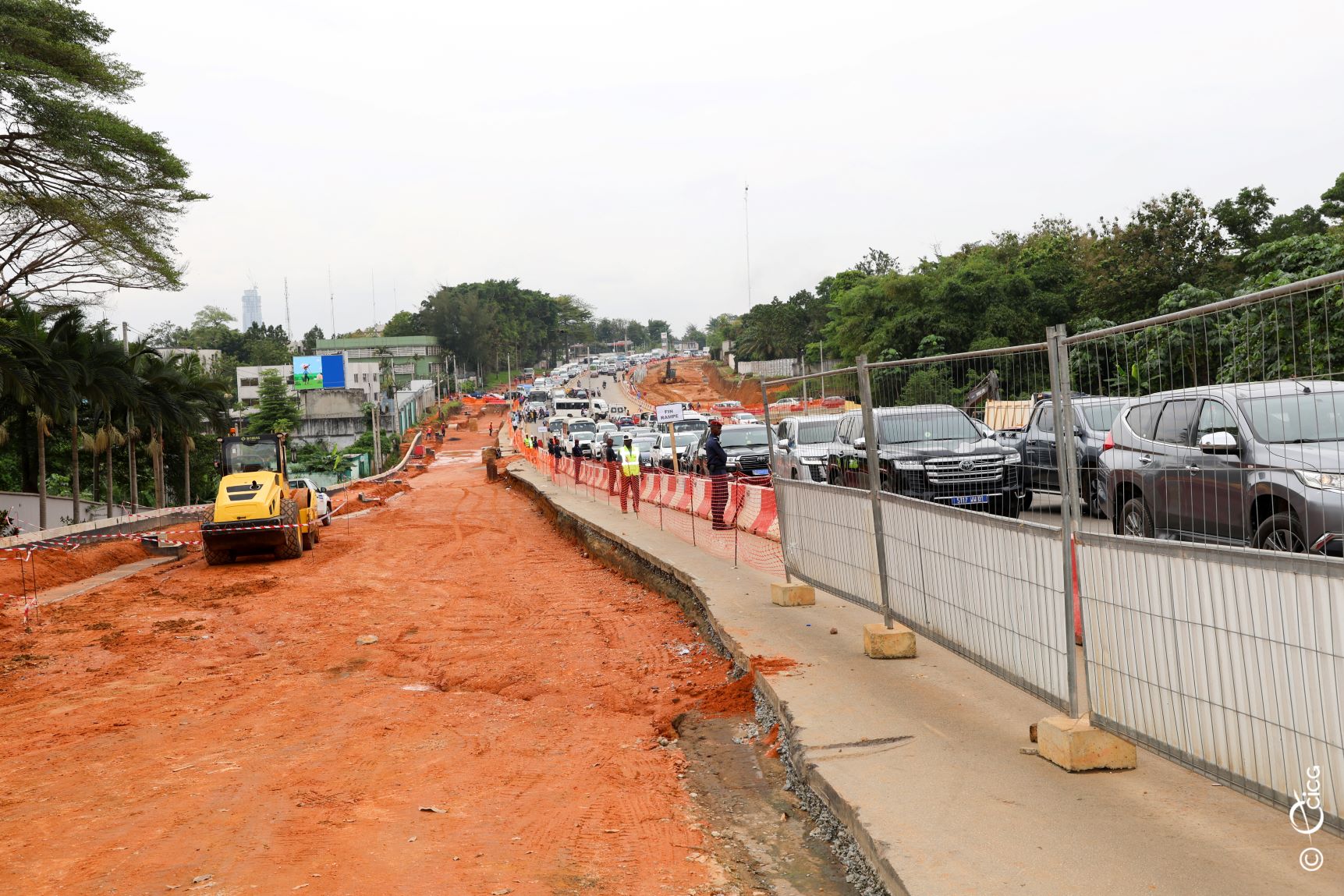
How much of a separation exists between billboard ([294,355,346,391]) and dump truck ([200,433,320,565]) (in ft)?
262

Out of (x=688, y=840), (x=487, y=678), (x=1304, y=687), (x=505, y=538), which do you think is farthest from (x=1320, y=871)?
(x=505, y=538)

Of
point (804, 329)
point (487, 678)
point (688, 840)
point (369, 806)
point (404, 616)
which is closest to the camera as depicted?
point (688, 840)

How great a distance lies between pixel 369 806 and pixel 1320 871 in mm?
4703

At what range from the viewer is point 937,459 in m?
6.97

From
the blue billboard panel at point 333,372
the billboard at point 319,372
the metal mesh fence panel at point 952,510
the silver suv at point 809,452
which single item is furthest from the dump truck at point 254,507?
the blue billboard panel at point 333,372

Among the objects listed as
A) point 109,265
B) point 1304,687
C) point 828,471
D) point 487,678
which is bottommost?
point 487,678

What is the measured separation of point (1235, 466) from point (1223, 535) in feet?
1.06

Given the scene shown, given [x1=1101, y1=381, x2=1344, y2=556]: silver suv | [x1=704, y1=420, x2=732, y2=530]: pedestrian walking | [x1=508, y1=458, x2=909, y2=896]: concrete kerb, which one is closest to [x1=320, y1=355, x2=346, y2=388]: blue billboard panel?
[x1=508, y1=458, x2=909, y2=896]: concrete kerb

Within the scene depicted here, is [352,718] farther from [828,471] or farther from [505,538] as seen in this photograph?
[505,538]

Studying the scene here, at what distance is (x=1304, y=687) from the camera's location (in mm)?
3771

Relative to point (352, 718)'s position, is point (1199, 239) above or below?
above

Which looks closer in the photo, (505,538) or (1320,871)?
(1320,871)

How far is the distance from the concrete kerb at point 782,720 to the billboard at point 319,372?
85950 mm

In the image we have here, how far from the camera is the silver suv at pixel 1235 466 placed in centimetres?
364
